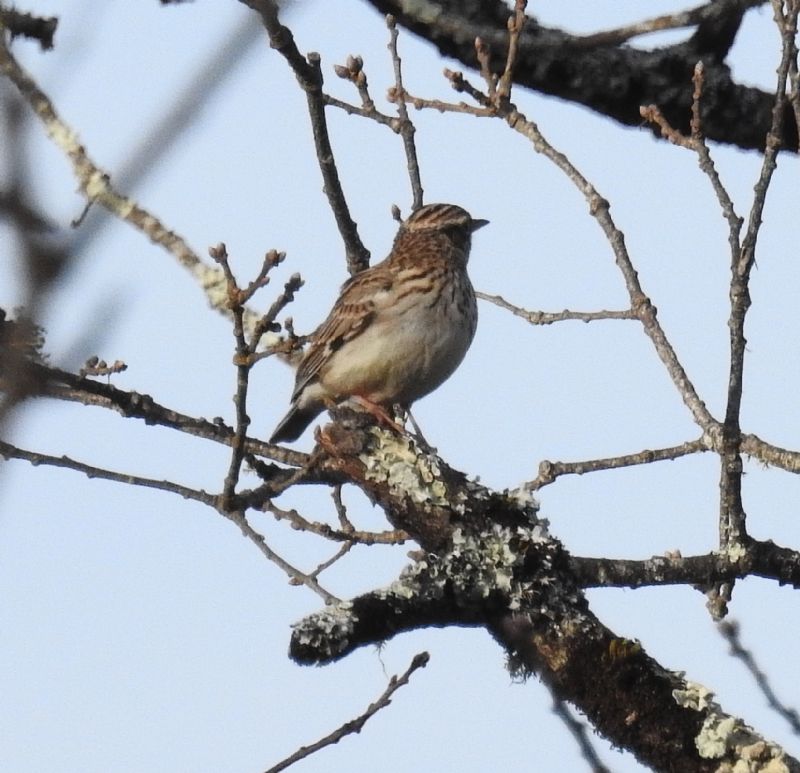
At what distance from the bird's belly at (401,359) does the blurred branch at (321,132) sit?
840mm

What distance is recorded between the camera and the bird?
313 inches

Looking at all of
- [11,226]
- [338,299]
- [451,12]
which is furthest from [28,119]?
[338,299]

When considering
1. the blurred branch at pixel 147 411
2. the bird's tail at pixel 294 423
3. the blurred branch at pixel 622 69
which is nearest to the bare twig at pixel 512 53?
the blurred branch at pixel 622 69

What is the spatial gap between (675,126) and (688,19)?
3.07 meters

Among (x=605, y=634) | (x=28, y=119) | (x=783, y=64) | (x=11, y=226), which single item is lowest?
(x=11, y=226)

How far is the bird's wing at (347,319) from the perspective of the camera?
327 inches

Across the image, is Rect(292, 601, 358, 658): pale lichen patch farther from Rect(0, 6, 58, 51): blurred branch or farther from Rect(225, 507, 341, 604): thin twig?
Answer: Rect(0, 6, 58, 51): blurred branch

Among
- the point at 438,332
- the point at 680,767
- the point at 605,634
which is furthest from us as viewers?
the point at 438,332

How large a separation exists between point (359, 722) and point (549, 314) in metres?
2.27

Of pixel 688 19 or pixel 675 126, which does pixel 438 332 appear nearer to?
pixel 675 126

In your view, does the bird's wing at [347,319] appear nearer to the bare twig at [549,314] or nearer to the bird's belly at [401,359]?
the bird's belly at [401,359]

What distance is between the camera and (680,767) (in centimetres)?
378

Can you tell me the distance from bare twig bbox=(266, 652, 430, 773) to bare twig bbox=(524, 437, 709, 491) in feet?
3.06

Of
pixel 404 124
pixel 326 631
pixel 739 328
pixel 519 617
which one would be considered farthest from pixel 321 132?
pixel 326 631
